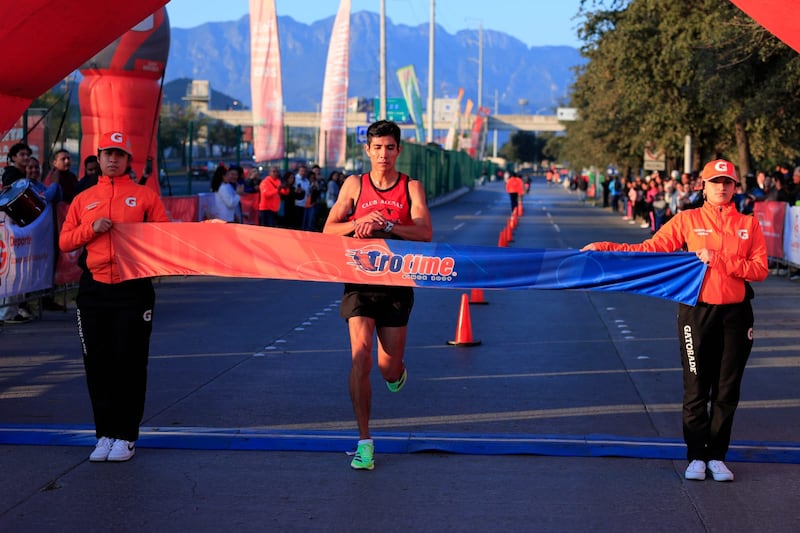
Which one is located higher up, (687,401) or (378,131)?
(378,131)

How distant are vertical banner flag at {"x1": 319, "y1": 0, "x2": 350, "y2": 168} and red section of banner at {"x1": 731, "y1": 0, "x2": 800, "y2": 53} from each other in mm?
31976

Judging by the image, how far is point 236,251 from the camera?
7.41 m

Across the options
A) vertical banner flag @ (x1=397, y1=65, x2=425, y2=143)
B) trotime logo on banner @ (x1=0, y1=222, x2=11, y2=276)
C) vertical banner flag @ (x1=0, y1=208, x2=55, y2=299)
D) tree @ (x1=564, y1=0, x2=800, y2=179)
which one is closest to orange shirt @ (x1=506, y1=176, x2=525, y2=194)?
tree @ (x1=564, y1=0, x2=800, y2=179)

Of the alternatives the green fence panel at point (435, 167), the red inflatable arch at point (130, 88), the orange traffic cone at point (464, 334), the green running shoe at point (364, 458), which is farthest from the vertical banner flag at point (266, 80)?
the green running shoe at point (364, 458)

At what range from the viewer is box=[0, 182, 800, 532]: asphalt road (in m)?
6.00

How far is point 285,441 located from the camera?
755 centimetres

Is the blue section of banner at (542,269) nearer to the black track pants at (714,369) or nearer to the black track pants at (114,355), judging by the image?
the black track pants at (714,369)

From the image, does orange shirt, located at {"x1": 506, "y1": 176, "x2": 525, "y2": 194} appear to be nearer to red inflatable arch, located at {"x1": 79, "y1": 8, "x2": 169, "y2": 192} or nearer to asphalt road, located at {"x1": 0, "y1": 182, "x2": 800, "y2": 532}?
red inflatable arch, located at {"x1": 79, "y1": 8, "x2": 169, "y2": 192}

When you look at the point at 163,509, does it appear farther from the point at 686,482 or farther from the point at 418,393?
the point at 418,393

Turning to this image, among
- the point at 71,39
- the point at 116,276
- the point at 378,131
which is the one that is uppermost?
the point at 71,39

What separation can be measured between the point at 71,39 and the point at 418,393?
379 cm

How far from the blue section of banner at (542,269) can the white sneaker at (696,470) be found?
1001 mm

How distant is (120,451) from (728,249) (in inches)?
146

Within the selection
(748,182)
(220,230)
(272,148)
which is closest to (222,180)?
(272,148)
